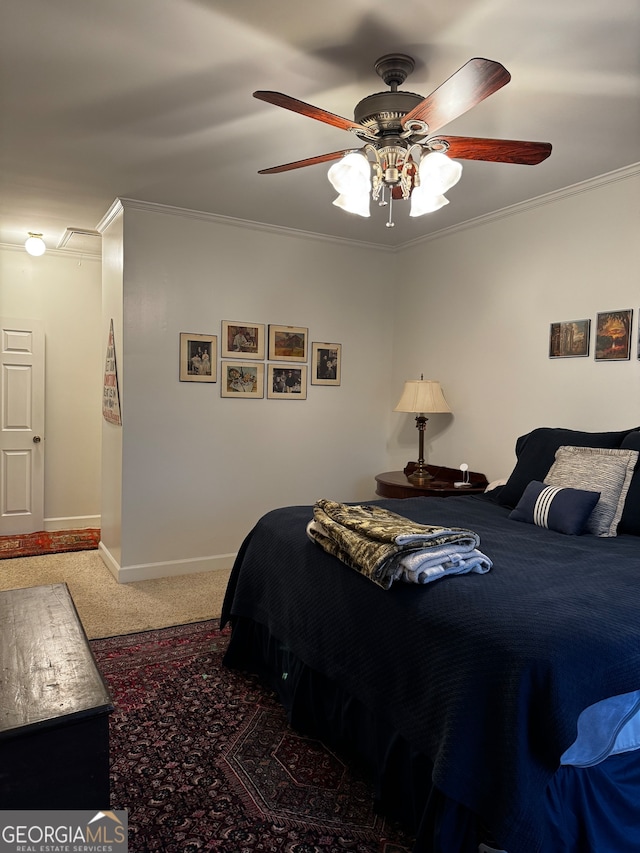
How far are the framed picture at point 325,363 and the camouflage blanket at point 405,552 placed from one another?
2.81m

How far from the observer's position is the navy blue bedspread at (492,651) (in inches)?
Answer: 56.5

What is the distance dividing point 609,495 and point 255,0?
239 centimetres

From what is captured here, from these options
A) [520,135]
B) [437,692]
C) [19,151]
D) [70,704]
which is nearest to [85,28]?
[19,151]

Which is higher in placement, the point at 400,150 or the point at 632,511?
the point at 400,150

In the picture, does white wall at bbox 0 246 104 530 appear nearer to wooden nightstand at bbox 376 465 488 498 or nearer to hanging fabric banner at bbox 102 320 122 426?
hanging fabric banner at bbox 102 320 122 426

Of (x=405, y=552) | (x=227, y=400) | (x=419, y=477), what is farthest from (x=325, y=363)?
(x=405, y=552)

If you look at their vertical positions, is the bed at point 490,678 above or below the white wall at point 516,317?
below

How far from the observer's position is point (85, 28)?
2.12m

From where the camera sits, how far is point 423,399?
14.2ft

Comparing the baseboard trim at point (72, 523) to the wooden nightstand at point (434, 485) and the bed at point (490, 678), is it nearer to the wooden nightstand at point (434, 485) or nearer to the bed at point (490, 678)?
the wooden nightstand at point (434, 485)

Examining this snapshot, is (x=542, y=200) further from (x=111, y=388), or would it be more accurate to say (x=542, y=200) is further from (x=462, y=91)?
(x=111, y=388)

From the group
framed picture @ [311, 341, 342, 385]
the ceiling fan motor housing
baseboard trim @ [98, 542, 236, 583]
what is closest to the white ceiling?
the ceiling fan motor housing

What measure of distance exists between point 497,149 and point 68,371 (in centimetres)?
474

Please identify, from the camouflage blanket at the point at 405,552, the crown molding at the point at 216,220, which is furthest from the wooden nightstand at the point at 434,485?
the crown molding at the point at 216,220
